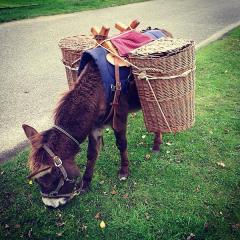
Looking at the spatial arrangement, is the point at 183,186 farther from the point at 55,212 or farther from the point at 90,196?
the point at 55,212

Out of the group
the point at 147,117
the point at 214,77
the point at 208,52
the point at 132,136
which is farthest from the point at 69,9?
the point at 147,117

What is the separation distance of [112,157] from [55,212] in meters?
1.32

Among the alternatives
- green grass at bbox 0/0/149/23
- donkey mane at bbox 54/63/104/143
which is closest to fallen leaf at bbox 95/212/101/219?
donkey mane at bbox 54/63/104/143

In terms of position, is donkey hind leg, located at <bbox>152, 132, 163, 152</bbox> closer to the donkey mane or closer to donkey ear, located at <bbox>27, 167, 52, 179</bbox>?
the donkey mane

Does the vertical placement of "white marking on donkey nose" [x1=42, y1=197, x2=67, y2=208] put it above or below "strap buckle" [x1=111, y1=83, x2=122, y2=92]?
below

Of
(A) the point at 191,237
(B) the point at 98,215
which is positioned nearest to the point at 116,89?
(B) the point at 98,215

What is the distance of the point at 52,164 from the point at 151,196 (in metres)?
1.49

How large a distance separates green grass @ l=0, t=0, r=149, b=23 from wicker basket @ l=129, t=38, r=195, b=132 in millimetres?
10315

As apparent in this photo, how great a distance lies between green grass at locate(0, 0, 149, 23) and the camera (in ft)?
43.0

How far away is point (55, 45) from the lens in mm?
9570

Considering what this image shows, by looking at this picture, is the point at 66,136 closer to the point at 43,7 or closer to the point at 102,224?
the point at 102,224

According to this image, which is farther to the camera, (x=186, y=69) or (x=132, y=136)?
(x=132, y=136)

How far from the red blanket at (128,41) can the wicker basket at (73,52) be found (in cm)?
45

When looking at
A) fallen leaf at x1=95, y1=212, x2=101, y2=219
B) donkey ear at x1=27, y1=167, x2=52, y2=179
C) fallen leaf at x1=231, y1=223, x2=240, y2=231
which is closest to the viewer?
donkey ear at x1=27, y1=167, x2=52, y2=179
